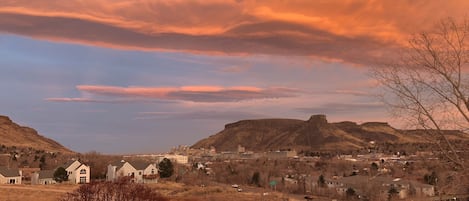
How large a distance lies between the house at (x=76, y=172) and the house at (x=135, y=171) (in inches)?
160

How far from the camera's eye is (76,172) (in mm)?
75125

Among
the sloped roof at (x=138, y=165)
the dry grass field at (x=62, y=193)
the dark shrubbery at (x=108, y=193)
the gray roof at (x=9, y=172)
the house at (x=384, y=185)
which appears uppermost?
the sloped roof at (x=138, y=165)

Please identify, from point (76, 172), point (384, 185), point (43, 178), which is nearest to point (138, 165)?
point (76, 172)

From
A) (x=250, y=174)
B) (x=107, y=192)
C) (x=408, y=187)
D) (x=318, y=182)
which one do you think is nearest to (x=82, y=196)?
(x=107, y=192)

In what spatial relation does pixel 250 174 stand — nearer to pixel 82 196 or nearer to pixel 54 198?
pixel 54 198

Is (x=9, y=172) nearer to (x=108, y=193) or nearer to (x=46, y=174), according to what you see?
(x=46, y=174)

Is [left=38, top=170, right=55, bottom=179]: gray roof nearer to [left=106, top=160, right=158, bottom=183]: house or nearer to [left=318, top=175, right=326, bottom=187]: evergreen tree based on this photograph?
[left=106, top=160, right=158, bottom=183]: house

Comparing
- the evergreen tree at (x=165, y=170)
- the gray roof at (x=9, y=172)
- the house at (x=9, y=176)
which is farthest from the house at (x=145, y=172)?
the gray roof at (x=9, y=172)

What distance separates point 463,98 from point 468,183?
1527 millimetres

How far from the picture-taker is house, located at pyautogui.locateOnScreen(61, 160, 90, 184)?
74963 mm

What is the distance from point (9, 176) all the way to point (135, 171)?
19995mm

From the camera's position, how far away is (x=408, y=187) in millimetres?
81812

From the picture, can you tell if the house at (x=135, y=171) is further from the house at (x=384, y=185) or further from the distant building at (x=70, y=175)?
the house at (x=384, y=185)

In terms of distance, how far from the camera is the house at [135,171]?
3137 inches
